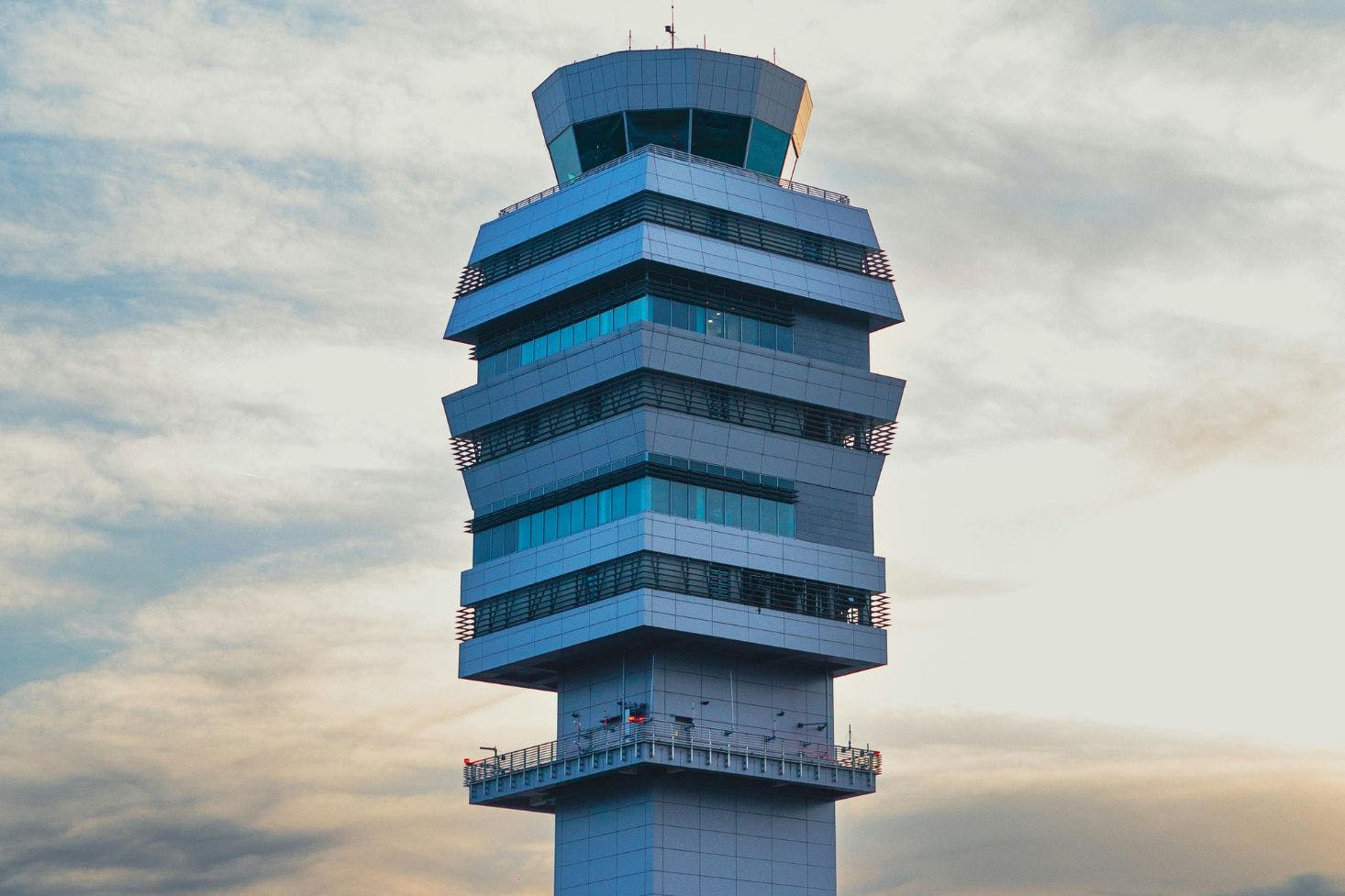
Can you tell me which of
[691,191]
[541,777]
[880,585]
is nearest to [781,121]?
[691,191]

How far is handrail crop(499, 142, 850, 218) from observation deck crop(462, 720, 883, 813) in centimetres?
3782

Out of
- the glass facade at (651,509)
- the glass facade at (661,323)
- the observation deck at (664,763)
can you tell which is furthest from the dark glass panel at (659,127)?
the observation deck at (664,763)

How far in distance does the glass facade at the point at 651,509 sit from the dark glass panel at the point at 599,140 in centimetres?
2640

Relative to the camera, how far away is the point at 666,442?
13825 centimetres

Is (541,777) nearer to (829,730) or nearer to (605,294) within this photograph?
(829,730)

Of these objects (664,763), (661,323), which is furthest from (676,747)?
(661,323)

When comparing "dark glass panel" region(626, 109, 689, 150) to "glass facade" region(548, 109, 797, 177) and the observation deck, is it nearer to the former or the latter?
"glass facade" region(548, 109, 797, 177)

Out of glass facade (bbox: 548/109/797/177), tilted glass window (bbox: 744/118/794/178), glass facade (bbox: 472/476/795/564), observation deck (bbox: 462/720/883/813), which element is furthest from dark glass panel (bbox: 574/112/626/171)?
observation deck (bbox: 462/720/883/813)

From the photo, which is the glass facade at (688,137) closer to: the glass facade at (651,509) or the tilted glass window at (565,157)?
the tilted glass window at (565,157)

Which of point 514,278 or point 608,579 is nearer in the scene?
point 608,579

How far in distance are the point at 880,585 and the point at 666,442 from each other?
689 inches

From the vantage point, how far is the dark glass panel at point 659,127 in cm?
15112

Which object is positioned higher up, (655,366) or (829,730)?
(655,366)

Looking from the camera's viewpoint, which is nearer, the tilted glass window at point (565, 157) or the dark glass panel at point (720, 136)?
the dark glass panel at point (720, 136)
